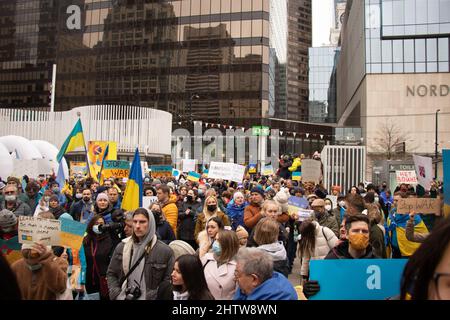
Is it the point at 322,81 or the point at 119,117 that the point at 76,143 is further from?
the point at 322,81

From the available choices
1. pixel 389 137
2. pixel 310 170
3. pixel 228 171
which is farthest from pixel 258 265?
pixel 389 137

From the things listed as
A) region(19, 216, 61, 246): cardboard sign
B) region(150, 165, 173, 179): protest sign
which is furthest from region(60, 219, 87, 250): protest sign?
region(150, 165, 173, 179): protest sign

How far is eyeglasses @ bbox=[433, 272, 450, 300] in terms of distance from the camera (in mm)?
1482

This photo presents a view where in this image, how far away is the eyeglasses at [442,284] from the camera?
1.48 m

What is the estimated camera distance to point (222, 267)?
449 cm

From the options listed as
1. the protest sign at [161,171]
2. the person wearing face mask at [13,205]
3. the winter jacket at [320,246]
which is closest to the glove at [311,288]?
the winter jacket at [320,246]

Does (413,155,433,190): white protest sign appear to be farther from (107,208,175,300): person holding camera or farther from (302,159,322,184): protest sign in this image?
(107,208,175,300): person holding camera

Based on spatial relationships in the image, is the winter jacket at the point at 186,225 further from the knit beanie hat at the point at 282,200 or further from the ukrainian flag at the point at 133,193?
the ukrainian flag at the point at 133,193

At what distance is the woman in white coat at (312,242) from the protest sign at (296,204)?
2318mm

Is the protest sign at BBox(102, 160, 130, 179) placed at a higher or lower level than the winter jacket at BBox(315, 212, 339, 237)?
higher

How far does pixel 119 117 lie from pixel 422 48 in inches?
1181

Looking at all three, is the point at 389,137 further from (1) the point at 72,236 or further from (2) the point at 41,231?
(2) the point at 41,231

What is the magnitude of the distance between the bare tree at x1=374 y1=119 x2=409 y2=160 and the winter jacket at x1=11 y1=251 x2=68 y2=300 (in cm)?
4314

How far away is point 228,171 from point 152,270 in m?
10.2
